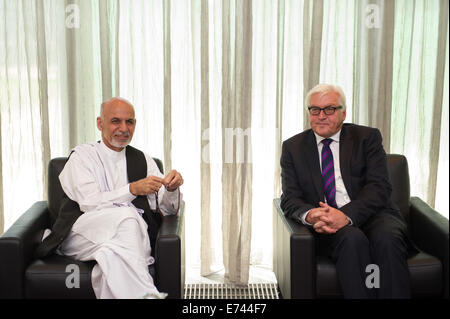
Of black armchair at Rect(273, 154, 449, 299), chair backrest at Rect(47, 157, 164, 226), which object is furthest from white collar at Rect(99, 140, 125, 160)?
black armchair at Rect(273, 154, 449, 299)

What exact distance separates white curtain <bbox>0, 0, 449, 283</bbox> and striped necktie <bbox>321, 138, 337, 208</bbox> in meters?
0.57

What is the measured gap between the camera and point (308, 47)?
3.46 meters

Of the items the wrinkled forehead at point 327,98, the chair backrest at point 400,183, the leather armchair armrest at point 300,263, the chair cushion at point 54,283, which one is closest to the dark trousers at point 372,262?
the leather armchair armrest at point 300,263

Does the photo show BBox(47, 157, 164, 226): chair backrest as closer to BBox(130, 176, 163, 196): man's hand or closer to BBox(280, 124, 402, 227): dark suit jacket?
BBox(130, 176, 163, 196): man's hand

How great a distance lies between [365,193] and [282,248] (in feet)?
1.82

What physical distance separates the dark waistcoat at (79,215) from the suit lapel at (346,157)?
1.11 metres

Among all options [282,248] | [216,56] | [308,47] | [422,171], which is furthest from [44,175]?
[422,171]

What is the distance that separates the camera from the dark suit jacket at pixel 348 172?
9.23 feet

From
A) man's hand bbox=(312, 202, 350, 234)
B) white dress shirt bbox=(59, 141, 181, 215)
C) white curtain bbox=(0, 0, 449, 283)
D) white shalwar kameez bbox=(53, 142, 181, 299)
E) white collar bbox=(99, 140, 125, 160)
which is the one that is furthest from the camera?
white curtain bbox=(0, 0, 449, 283)

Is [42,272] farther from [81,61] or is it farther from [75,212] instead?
[81,61]

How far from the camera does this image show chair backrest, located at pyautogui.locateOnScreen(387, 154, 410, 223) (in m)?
3.11

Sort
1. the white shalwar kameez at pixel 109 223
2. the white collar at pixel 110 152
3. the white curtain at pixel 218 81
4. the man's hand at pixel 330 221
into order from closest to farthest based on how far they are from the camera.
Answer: the white shalwar kameez at pixel 109 223 → the man's hand at pixel 330 221 → the white collar at pixel 110 152 → the white curtain at pixel 218 81

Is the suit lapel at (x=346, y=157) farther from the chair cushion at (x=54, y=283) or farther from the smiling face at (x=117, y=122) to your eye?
the chair cushion at (x=54, y=283)
